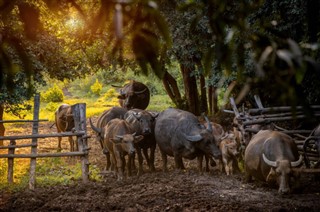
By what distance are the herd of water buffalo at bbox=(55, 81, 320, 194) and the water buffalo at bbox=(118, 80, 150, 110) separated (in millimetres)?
3168

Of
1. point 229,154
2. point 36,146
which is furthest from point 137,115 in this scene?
point 229,154

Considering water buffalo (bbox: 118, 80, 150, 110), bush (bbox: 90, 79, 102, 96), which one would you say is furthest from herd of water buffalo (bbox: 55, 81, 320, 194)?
bush (bbox: 90, 79, 102, 96)

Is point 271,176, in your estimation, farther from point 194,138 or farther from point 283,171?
point 194,138

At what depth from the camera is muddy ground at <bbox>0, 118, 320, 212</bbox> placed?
650 cm

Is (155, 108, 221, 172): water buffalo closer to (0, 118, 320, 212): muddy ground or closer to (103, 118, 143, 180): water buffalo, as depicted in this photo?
(103, 118, 143, 180): water buffalo

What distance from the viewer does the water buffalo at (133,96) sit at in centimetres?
1683

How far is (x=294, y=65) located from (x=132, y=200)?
574 cm

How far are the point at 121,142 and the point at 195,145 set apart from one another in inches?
63.7

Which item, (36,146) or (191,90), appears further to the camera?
(191,90)

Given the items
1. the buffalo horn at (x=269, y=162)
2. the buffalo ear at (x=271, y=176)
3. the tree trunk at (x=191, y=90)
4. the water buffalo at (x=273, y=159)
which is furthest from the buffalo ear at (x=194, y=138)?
the tree trunk at (x=191, y=90)

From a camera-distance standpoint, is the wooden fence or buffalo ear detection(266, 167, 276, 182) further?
the wooden fence

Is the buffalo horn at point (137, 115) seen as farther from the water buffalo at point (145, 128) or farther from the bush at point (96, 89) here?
the bush at point (96, 89)

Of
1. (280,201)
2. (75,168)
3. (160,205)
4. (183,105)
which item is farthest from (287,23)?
(183,105)

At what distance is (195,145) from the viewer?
1016 centimetres
